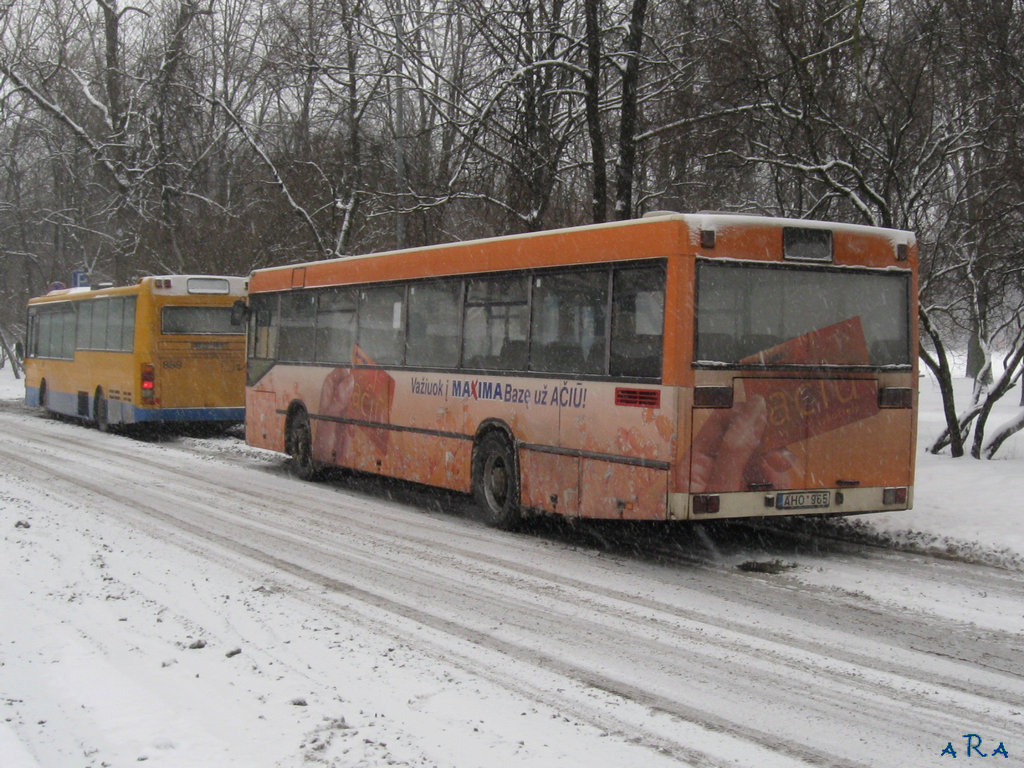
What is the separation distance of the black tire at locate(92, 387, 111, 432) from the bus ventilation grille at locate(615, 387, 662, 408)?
1551cm

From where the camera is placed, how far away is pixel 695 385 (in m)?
9.02

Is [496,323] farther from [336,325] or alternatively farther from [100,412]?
[100,412]

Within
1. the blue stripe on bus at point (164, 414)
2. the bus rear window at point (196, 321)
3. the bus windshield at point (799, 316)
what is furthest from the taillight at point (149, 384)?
the bus windshield at point (799, 316)

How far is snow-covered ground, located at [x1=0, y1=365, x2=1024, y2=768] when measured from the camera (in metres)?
5.04

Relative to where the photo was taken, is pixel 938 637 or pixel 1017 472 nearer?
pixel 938 637

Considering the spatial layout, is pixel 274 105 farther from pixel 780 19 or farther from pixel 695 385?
pixel 695 385

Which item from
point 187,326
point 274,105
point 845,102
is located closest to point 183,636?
point 845,102

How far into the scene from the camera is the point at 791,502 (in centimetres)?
951

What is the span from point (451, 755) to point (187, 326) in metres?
17.1

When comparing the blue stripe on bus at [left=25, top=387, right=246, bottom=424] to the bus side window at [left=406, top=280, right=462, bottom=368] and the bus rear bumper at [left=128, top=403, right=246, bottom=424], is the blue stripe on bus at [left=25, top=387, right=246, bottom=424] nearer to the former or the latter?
the bus rear bumper at [left=128, top=403, right=246, bottom=424]

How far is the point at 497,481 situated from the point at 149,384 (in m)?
10.9

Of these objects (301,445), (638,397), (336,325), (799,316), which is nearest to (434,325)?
(336,325)

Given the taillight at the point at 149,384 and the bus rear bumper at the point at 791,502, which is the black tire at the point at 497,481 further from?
the taillight at the point at 149,384

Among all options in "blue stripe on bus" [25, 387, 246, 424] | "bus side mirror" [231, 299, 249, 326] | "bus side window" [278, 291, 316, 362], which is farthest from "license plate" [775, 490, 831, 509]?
"blue stripe on bus" [25, 387, 246, 424]
